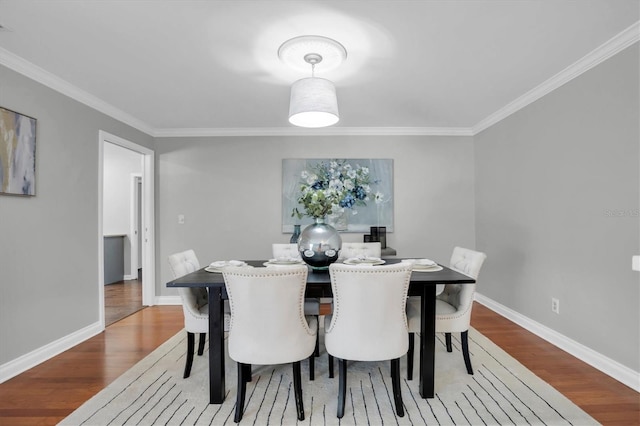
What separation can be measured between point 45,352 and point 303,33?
3193 millimetres

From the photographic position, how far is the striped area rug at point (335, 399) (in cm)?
194

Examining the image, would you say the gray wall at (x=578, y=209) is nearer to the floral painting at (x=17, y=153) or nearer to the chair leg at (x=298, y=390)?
the chair leg at (x=298, y=390)

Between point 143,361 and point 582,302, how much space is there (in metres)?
3.58

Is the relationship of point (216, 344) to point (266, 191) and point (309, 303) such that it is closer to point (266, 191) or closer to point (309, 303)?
point (309, 303)

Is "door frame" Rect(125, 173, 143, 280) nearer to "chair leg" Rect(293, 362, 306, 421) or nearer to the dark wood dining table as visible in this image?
the dark wood dining table

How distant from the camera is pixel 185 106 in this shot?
368 cm

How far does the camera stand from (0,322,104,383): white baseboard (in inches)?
97.1

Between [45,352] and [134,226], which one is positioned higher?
[134,226]

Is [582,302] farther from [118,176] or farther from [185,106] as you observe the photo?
[118,176]

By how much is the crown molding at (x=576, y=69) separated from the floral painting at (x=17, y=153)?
4.35 meters

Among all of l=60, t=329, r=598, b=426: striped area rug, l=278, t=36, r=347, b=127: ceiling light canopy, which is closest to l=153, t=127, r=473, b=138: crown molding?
l=278, t=36, r=347, b=127: ceiling light canopy

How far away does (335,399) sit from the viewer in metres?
2.15

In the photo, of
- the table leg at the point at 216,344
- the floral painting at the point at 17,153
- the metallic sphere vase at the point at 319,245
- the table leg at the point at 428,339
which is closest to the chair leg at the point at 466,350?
the table leg at the point at 428,339

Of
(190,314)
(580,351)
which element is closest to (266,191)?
(190,314)
